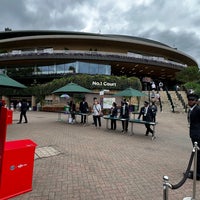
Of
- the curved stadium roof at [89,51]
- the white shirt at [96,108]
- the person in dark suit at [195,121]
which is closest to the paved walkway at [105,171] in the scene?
the person in dark suit at [195,121]

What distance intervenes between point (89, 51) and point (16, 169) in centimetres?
3236

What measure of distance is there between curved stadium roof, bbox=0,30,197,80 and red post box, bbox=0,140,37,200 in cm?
2954

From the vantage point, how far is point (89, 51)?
112ft

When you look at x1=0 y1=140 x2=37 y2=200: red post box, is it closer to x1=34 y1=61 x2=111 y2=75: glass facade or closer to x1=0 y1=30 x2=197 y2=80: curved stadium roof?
x1=34 y1=61 x2=111 y2=75: glass facade

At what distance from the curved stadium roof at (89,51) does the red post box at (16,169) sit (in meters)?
29.5

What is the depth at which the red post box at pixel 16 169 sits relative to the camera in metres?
3.28

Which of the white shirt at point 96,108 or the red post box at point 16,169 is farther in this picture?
the white shirt at point 96,108

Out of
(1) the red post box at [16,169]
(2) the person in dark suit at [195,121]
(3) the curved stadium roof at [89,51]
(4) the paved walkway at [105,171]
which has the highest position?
(3) the curved stadium roof at [89,51]

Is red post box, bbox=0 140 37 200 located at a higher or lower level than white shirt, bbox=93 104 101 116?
lower

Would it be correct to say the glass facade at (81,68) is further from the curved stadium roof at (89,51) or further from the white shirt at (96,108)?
the white shirt at (96,108)

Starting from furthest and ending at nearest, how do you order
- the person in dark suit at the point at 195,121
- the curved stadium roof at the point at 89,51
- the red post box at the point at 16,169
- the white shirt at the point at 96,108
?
the curved stadium roof at the point at 89,51, the white shirt at the point at 96,108, the person in dark suit at the point at 195,121, the red post box at the point at 16,169

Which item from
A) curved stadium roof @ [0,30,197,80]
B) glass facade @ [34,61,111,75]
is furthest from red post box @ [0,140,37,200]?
curved stadium roof @ [0,30,197,80]

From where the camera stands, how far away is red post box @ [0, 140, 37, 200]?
3283 millimetres

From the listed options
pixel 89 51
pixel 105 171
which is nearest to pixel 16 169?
pixel 105 171
